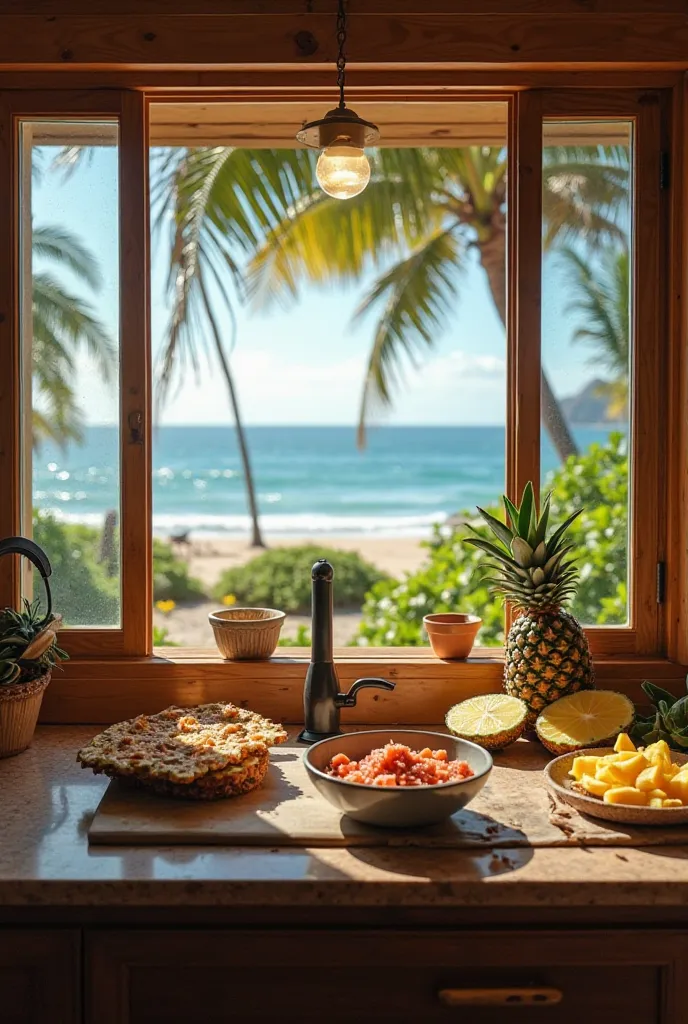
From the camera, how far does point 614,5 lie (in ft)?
7.12

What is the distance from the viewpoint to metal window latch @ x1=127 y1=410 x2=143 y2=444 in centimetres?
231

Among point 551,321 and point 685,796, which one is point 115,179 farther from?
point 685,796

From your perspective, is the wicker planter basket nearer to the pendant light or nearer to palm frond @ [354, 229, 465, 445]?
the pendant light

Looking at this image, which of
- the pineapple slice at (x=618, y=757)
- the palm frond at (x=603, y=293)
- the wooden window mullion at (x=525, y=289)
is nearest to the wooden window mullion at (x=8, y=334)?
the wooden window mullion at (x=525, y=289)

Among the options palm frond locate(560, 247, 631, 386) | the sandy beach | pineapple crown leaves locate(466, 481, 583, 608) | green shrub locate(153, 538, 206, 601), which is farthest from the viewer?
green shrub locate(153, 538, 206, 601)

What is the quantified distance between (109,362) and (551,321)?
109 centimetres

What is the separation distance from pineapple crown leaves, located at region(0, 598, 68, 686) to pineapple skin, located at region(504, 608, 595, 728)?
1.01 metres

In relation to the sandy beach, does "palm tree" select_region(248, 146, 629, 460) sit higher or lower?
higher

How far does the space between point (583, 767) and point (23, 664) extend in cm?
117

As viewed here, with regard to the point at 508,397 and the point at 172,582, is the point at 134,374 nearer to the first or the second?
the point at 508,397

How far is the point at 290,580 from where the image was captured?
1373cm

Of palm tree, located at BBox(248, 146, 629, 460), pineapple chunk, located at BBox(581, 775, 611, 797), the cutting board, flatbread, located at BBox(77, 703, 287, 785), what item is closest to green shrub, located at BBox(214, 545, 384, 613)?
palm tree, located at BBox(248, 146, 629, 460)

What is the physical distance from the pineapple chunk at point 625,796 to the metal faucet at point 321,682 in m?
0.60

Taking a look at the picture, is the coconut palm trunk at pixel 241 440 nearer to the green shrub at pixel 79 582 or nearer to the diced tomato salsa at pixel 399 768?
the green shrub at pixel 79 582
